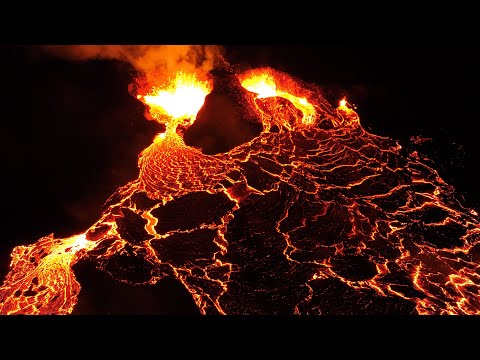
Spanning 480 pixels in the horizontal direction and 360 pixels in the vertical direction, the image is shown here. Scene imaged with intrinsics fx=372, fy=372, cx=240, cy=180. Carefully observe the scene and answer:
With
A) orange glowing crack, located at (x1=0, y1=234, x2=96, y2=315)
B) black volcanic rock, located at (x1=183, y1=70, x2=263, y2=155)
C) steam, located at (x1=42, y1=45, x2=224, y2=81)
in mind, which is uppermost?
steam, located at (x1=42, y1=45, x2=224, y2=81)

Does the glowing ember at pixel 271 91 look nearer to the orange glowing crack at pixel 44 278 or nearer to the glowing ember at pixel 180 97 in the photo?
the glowing ember at pixel 180 97

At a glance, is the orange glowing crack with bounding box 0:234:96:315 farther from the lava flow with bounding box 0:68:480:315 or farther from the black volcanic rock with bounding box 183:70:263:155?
the black volcanic rock with bounding box 183:70:263:155

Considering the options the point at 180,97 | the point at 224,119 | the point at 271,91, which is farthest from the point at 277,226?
the point at 180,97

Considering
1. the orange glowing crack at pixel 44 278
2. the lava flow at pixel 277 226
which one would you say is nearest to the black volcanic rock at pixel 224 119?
the lava flow at pixel 277 226

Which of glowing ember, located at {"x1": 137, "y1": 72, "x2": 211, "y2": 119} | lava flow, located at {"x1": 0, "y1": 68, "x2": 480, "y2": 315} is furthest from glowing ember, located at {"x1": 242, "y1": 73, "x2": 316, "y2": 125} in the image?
glowing ember, located at {"x1": 137, "y1": 72, "x2": 211, "y2": 119}

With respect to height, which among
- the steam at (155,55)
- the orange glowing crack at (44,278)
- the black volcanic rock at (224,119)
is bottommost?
the orange glowing crack at (44,278)

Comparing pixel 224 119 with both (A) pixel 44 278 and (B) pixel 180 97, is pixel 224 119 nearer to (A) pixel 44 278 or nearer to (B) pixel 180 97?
(B) pixel 180 97

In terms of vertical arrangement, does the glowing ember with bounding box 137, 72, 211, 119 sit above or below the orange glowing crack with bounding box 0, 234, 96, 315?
above
